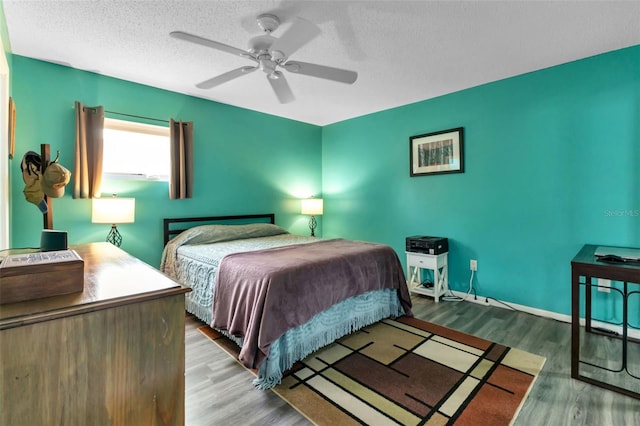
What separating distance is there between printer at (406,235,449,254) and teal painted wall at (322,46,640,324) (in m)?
0.18

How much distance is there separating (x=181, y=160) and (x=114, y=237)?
42.7 inches

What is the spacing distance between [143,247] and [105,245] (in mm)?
1465

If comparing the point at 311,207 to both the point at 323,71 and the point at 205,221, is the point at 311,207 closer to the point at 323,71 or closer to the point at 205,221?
the point at 205,221

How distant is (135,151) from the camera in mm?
3428

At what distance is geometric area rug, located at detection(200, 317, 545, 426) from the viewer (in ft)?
5.56

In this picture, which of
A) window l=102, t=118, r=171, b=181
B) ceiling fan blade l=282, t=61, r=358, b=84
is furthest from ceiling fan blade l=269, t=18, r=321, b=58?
window l=102, t=118, r=171, b=181

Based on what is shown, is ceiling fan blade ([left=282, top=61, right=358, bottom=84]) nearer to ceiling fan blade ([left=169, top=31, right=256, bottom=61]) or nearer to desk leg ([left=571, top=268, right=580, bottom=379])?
ceiling fan blade ([left=169, top=31, right=256, bottom=61])

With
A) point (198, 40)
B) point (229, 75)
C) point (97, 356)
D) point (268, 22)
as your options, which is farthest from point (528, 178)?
point (97, 356)

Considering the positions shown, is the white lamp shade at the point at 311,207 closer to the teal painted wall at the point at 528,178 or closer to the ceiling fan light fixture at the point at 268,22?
the teal painted wall at the point at 528,178

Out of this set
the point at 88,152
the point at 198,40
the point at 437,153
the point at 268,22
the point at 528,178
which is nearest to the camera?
the point at 198,40

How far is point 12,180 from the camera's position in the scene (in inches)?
104

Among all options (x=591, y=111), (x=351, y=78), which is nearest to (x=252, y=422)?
(x=351, y=78)

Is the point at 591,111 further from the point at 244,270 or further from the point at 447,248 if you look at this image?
the point at 244,270

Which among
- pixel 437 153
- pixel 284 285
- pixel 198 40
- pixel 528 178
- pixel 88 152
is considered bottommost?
pixel 284 285
